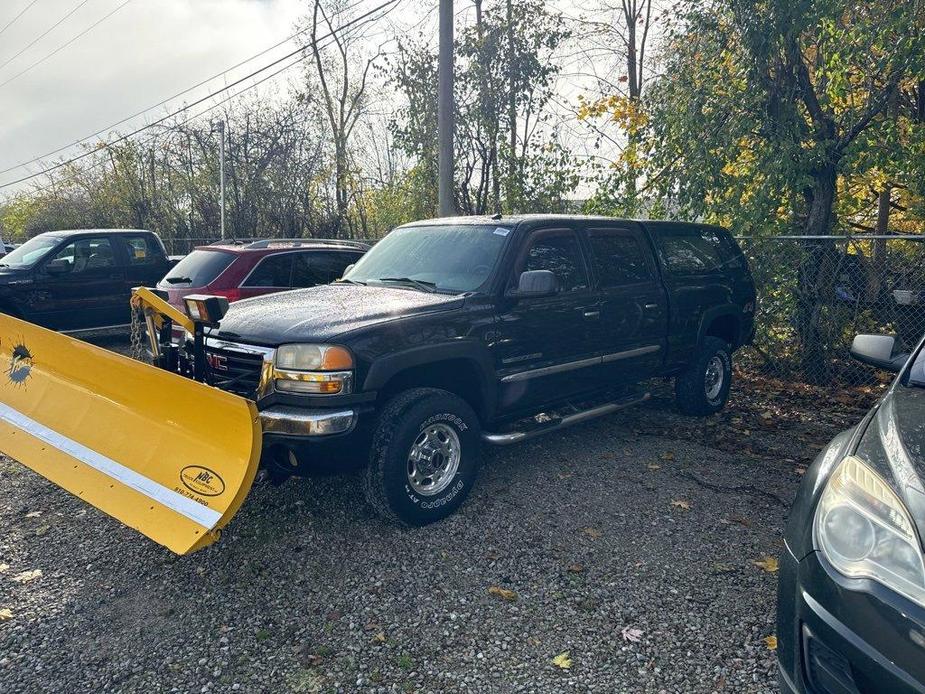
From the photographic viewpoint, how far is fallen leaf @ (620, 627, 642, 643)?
10.0ft

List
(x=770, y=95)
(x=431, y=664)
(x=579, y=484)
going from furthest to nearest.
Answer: (x=770, y=95) → (x=579, y=484) → (x=431, y=664)

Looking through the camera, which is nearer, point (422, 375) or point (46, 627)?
point (46, 627)

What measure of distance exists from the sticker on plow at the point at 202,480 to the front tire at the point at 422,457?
2.87 feet

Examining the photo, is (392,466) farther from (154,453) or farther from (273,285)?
(273,285)

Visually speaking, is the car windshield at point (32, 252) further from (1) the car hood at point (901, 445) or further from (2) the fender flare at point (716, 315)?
(1) the car hood at point (901, 445)

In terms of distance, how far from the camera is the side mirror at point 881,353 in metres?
3.43

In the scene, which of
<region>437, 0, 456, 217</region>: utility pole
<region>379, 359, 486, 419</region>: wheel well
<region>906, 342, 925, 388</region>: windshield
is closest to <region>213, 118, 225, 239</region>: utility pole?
<region>437, 0, 456, 217</region>: utility pole

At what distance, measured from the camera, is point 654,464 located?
17.6 ft

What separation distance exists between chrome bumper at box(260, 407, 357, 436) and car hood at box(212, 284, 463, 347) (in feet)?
1.34

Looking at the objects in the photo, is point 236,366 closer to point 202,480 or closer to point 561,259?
point 202,480

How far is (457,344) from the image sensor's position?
13.8 feet

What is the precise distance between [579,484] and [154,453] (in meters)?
2.90


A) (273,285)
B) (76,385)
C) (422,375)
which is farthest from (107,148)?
(422,375)

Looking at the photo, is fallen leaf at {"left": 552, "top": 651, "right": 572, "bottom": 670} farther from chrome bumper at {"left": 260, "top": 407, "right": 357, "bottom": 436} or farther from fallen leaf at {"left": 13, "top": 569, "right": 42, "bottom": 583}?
fallen leaf at {"left": 13, "top": 569, "right": 42, "bottom": 583}
